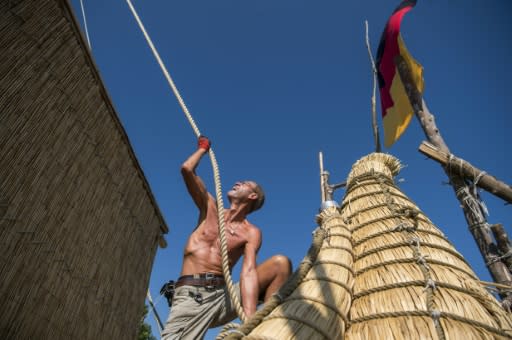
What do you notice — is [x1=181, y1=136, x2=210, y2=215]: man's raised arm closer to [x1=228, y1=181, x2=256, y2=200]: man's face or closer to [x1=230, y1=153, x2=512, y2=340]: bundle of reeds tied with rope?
[x1=228, y1=181, x2=256, y2=200]: man's face

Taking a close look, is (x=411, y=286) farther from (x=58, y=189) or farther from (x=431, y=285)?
(x=58, y=189)

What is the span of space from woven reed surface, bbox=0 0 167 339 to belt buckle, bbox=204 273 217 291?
100 centimetres

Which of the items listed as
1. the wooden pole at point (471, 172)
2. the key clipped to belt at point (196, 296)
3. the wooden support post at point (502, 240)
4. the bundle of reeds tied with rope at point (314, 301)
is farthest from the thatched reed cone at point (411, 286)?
the wooden support post at point (502, 240)

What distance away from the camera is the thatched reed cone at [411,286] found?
1.26 metres

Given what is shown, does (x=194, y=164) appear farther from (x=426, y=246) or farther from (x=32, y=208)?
(x=426, y=246)

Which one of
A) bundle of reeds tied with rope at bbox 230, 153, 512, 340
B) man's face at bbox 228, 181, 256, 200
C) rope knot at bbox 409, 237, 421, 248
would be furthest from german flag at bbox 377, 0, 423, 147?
rope knot at bbox 409, 237, 421, 248

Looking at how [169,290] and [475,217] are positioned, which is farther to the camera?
[475,217]

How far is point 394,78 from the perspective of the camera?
5.90 metres

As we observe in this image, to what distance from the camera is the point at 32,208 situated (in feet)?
6.69

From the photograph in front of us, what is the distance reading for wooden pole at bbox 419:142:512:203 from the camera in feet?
13.0

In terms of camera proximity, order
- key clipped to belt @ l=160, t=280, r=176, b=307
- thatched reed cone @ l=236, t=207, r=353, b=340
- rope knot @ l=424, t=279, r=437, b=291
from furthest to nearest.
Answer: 1. key clipped to belt @ l=160, t=280, r=176, b=307
2. rope knot @ l=424, t=279, r=437, b=291
3. thatched reed cone @ l=236, t=207, r=353, b=340

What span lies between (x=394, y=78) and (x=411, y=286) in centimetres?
532

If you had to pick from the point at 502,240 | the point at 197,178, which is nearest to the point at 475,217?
the point at 502,240

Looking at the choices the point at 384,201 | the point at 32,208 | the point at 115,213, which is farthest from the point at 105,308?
the point at 384,201
